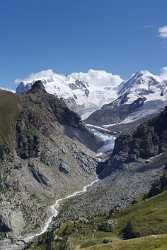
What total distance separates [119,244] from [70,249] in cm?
5314

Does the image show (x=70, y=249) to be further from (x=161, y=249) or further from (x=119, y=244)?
(x=161, y=249)

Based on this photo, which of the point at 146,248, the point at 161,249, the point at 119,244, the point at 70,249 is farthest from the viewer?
the point at 70,249

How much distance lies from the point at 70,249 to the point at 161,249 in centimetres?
7892

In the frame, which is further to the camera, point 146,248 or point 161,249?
point 146,248

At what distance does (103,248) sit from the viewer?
151m

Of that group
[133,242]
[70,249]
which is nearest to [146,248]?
[133,242]

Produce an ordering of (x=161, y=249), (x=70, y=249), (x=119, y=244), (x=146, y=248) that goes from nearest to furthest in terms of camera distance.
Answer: (x=161, y=249)
(x=146, y=248)
(x=119, y=244)
(x=70, y=249)

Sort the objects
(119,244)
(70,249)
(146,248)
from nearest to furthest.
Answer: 1. (146,248)
2. (119,244)
3. (70,249)

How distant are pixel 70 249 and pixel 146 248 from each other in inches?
2654

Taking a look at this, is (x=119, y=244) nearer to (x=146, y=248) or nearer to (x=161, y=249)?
(x=146, y=248)

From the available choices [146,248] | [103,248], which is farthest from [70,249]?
[146,248]

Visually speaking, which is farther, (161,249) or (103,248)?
(103,248)

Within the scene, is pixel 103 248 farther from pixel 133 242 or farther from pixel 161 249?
pixel 161 249

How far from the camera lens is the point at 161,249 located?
409 feet
